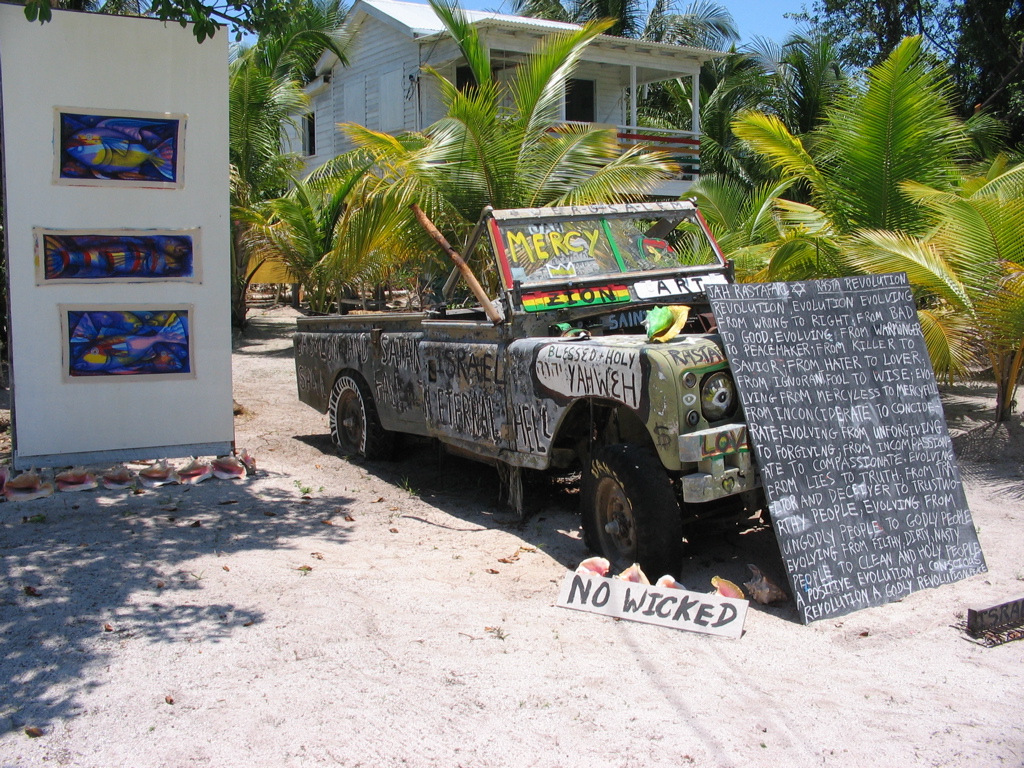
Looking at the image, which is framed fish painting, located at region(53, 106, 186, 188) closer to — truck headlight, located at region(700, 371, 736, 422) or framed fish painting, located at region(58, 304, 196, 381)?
framed fish painting, located at region(58, 304, 196, 381)

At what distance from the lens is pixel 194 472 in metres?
6.87

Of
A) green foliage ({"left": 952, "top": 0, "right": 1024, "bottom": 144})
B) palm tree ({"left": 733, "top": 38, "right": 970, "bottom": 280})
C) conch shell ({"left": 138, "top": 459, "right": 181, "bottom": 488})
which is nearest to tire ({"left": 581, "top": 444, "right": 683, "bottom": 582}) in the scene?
conch shell ({"left": 138, "top": 459, "right": 181, "bottom": 488})

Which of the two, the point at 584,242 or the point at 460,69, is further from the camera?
the point at 460,69

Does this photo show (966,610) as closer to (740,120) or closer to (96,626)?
(96,626)

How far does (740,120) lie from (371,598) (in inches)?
317

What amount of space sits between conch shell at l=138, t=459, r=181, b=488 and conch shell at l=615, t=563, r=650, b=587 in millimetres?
3791

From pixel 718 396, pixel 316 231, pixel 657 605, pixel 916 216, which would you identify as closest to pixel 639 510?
pixel 657 605

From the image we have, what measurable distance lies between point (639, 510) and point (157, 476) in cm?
392

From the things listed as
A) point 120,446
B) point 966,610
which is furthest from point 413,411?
point 966,610

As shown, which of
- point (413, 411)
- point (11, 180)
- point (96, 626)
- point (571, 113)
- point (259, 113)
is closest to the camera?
point (96, 626)

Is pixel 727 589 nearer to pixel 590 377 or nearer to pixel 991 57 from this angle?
pixel 590 377

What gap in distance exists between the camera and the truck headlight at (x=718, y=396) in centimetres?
435

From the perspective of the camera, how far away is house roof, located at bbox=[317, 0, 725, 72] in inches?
675

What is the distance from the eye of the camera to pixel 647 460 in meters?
4.50
